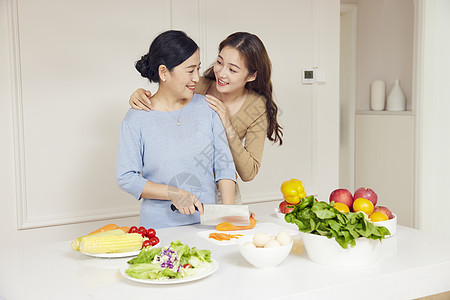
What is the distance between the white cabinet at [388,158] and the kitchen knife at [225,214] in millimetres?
2800

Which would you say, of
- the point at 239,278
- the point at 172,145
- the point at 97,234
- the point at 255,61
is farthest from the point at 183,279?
the point at 255,61

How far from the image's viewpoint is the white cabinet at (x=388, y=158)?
437 centimetres

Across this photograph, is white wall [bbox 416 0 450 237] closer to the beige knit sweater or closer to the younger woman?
the beige knit sweater

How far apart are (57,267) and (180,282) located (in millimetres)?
441

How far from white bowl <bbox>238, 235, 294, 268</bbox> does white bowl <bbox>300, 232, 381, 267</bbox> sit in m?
0.10

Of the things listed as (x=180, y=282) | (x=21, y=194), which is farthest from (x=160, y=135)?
(x=21, y=194)

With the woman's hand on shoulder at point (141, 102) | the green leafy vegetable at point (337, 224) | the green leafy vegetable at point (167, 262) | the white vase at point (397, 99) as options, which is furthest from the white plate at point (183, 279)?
the white vase at point (397, 99)

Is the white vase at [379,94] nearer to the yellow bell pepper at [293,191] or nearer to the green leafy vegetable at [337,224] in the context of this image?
the yellow bell pepper at [293,191]

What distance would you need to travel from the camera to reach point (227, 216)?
198cm

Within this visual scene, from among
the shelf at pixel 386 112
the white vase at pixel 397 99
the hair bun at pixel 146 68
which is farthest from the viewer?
the white vase at pixel 397 99

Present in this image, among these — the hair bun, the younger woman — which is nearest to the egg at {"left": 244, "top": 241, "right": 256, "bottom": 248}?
the younger woman

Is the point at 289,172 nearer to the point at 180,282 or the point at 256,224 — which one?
the point at 256,224

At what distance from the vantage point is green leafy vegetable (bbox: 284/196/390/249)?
1448mm

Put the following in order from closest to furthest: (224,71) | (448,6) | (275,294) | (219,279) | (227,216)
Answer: (275,294) < (219,279) < (227,216) < (224,71) < (448,6)
